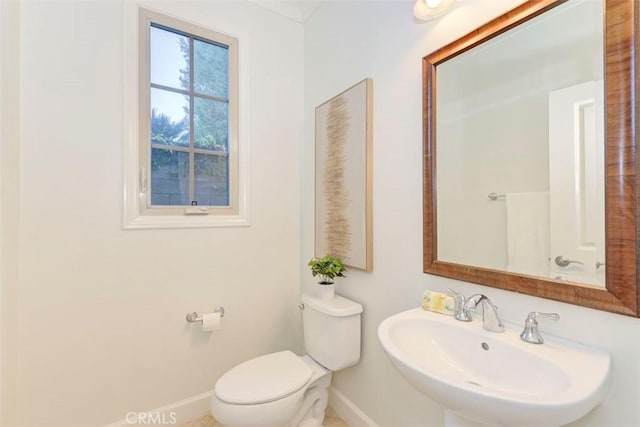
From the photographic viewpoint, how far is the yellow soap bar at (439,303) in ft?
3.51

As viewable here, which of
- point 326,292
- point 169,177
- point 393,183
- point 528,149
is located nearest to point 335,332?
point 326,292

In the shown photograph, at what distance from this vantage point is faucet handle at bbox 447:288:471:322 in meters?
1.01

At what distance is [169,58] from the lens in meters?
1.69

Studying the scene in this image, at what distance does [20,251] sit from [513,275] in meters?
1.97

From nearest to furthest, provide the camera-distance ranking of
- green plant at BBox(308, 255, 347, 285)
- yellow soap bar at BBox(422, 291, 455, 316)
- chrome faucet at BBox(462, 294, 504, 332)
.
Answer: chrome faucet at BBox(462, 294, 504, 332), yellow soap bar at BBox(422, 291, 455, 316), green plant at BBox(308, 255, 347, 285)

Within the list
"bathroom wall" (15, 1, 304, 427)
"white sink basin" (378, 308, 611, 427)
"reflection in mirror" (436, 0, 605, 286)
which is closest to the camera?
"white sink basin" (378, 308, 611, 427)

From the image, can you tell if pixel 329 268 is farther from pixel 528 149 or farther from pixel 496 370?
pixel 528 149

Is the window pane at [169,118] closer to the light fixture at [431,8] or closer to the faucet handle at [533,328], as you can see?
the light fixture at [431,8]

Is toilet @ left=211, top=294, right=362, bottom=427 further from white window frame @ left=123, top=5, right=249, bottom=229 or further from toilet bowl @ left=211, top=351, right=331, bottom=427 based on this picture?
white window frame @ left=123, top=5, right=249, bottom=229

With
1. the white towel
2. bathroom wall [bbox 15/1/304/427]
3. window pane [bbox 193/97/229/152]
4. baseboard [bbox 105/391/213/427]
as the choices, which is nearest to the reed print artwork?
bathroom wall [bbox 15/1/304/427]

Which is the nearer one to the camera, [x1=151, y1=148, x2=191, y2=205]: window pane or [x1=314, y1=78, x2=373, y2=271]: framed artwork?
[x1=314, y1=78, x2=373, y2=271]: framed artwork

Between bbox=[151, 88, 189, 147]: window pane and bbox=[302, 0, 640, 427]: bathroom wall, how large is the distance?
0.89 m

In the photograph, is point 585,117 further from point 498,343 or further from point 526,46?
point 498,343

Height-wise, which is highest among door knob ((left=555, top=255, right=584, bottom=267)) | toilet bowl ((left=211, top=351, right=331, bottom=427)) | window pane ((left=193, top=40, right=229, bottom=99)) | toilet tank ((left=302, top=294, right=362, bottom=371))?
window pane ((left=193, top=40, right=229, bottom=99))
